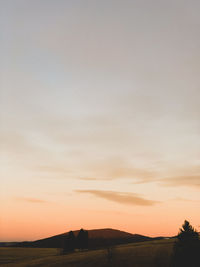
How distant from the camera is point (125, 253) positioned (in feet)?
235

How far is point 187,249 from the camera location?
48.6 metres

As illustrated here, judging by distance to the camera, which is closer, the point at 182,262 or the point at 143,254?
the point at 182,262

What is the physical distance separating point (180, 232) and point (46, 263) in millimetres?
37986

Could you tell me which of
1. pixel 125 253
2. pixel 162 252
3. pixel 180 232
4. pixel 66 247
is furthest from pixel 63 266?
pixel 66 247

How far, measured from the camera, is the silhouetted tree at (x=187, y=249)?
47.3 m

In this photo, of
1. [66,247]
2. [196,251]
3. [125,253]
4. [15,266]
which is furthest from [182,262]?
[66,247]

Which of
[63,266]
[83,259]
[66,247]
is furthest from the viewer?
[66,247]

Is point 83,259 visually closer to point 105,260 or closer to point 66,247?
point 105,260

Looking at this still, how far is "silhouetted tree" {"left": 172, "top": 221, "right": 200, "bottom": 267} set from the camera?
155 feet

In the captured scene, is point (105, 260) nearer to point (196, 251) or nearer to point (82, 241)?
point (196, 251)

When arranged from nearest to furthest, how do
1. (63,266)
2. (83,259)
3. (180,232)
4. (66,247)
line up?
(180,232), (63,266), (83,259), (66,247)

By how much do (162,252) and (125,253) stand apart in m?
9.64

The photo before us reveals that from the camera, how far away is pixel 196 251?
48094 millimetres

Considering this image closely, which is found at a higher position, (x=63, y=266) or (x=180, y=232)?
(x=180, y=232)
